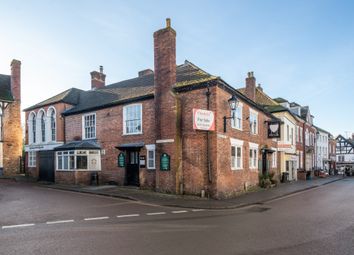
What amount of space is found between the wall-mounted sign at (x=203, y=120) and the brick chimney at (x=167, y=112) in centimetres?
210

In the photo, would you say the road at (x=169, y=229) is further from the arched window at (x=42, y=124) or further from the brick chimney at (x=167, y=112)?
the arched window at (x=42, y=124)

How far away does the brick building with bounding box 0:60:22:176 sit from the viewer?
29062 millimetres

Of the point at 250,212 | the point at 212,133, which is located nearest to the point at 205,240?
the point at 250,212

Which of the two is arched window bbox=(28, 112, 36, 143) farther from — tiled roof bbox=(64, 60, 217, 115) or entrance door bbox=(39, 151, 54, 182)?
tiled roof bbox=(64, 60, 217, 115)

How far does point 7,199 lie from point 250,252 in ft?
43.7

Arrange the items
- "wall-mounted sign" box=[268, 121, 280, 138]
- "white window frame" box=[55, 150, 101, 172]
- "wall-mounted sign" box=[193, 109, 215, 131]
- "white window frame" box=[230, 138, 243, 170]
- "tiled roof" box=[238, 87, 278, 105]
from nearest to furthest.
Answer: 1. "wall-mounted sign" box=[193, 109, 215, 131]
2. "white window frame" box=[230, 138, 243, 170]
3. "white window frame" box=[55, 150, 101, 172]
4. "wall-mounted sign" box=[268, 121, 280, 138]
5. "tiled roof" box=[238, 87, 278, 105]

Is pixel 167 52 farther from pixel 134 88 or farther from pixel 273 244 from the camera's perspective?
pixel 273 244

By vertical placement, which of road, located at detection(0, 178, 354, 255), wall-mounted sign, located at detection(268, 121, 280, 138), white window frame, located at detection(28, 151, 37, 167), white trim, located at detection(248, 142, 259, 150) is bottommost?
road, located at detection(0, 178, 354, 255)

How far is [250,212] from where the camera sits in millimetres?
11766

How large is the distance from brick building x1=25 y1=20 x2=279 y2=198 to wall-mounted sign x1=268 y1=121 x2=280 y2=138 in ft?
2.13

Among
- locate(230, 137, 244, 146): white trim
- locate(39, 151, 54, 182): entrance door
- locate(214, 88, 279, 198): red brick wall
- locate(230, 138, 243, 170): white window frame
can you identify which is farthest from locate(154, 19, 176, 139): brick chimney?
locate(39, 151, 54, 182): entrance door

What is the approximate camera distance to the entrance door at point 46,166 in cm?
2395

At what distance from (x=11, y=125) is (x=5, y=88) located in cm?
456

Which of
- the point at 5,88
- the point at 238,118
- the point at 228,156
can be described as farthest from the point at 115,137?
the point at 5,88
